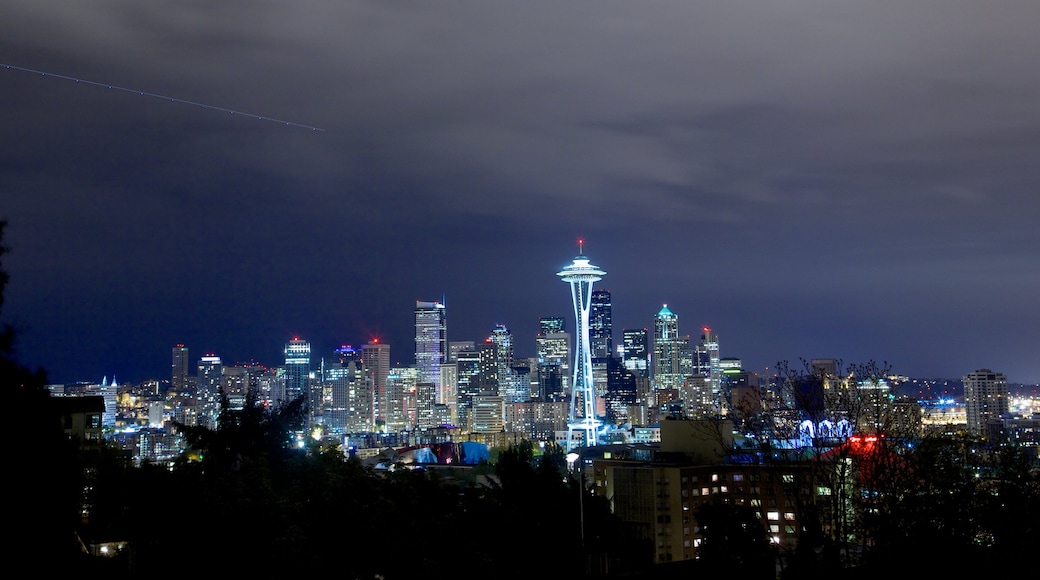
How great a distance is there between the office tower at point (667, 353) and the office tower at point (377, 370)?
51979mm

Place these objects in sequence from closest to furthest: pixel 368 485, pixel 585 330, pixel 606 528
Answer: pixel 368 485 < pixel 606 528 < pixel 585 330

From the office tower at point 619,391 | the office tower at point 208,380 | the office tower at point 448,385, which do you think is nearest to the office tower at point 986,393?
the office tower at point 619,391

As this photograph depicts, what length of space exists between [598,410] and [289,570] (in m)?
160

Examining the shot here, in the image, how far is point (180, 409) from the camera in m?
160

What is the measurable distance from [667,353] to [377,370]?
5722cm

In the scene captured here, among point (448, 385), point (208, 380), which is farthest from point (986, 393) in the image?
point (208, 380)

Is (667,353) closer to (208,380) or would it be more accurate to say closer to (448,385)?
(448,385)

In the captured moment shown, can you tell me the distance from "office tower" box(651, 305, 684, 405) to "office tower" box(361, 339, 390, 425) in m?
52.0

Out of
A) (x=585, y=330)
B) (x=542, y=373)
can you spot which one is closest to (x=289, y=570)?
(x=585, y=330)

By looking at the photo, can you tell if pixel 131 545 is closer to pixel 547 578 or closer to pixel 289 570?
pixel 289 570

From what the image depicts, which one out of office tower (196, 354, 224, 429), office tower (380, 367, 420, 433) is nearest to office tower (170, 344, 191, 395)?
office tower (196, 354, 224, 429)

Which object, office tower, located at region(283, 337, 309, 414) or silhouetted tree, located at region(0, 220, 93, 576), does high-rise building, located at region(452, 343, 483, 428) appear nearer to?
office tower, located at region(283, 337, 309, 414)

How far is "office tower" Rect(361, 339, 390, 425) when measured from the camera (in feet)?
586

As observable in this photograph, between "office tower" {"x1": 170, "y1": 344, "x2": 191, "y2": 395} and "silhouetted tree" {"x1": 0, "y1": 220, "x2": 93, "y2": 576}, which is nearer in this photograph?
"silhouetted tree" {"x1": 0, "y1": 220, "x2": 93, "y2": 576}
